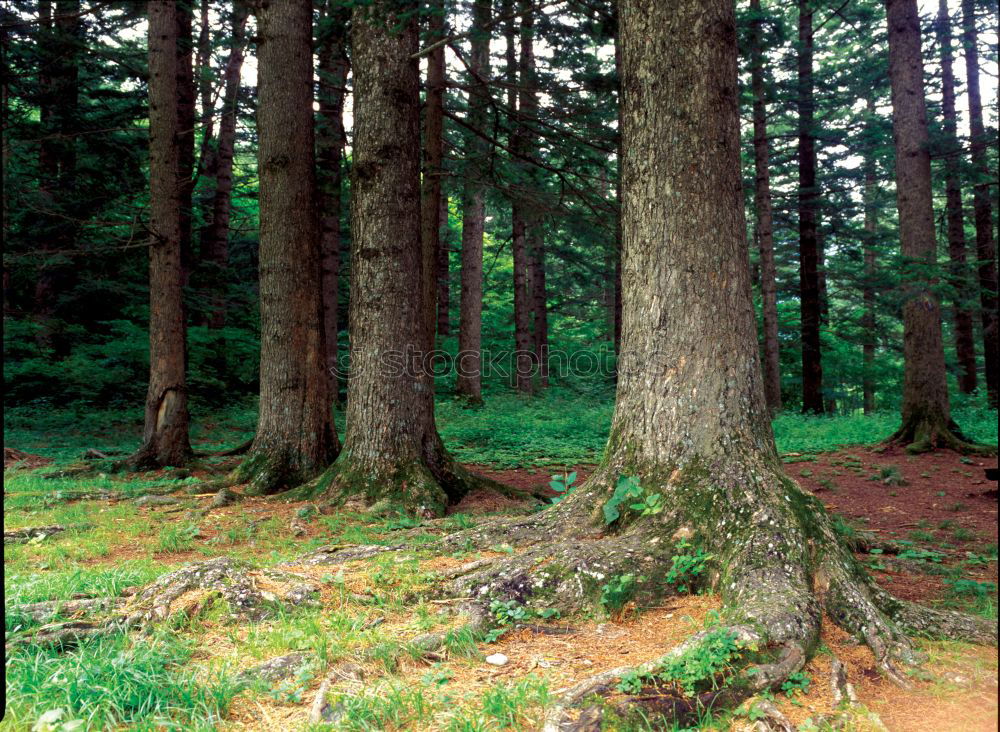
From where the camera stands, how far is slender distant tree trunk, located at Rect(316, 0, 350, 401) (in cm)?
876

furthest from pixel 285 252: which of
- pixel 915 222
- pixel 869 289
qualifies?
pixel 869 289

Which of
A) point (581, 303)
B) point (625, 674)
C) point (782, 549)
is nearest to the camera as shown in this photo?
point (625, 674)

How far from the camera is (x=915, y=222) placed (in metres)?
10.5

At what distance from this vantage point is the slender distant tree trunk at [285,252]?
807cm

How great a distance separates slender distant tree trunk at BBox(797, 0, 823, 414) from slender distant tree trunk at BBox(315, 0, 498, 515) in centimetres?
1275

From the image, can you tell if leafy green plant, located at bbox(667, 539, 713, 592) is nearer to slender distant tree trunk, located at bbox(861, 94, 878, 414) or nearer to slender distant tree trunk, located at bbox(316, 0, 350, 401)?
slender distant tree trunk, located at bbox(316, 0, 350, 401)

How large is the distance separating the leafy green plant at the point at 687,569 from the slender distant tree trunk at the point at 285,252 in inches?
211

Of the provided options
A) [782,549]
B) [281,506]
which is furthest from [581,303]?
[782,549]

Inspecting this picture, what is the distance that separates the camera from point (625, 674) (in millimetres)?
2781

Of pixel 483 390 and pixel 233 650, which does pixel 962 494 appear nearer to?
pixel 233 650

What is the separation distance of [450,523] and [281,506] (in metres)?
2.23

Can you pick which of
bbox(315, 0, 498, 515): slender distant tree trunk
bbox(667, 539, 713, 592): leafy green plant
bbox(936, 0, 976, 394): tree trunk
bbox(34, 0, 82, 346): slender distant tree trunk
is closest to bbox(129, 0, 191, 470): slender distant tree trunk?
bbox(34, 0, 82, 346): slender distant tree trunk

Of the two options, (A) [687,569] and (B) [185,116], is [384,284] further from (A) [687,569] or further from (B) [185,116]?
(B) [185,116]

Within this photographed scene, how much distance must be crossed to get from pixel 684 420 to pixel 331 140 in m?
8.46
